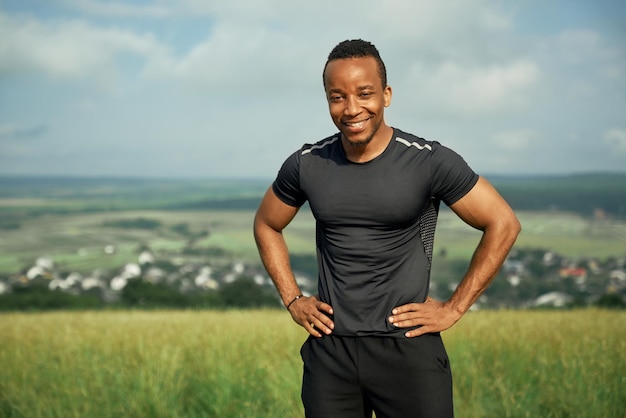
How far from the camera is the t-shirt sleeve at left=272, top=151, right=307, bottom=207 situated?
3863 mm

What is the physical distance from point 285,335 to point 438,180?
5.49 metres

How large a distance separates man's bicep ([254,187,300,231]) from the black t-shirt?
37 centimetres

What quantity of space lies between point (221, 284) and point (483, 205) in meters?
28.0

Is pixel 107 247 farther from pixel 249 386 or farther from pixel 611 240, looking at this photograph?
pixel 249 386

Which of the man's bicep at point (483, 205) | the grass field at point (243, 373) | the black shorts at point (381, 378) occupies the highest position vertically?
the man's bicep at point (483, 205)

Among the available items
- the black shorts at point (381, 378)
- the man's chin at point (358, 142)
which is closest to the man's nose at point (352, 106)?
the man's chin at point (358, 142)

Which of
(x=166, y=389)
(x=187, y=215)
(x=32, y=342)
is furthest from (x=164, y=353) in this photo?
(x=187, y=215)

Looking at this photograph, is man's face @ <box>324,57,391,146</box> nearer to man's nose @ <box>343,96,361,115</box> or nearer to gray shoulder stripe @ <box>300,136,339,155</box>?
man's nose @ <box>343,96,361,115</box>

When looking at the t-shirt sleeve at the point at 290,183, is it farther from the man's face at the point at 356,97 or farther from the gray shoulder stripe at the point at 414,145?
the gray shoulder stripe at the point at 414,145

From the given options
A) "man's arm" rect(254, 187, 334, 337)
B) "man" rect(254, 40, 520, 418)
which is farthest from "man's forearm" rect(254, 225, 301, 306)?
"man" rect(254, 40, 520, 418)

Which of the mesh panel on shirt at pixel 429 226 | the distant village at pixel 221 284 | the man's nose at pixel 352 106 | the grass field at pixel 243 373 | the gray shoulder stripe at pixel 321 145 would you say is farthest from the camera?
the distant village at pixel 221 284

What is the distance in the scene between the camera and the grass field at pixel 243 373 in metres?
6.37

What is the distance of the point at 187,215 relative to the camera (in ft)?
338

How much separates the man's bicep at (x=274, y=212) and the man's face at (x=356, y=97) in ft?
2.16
